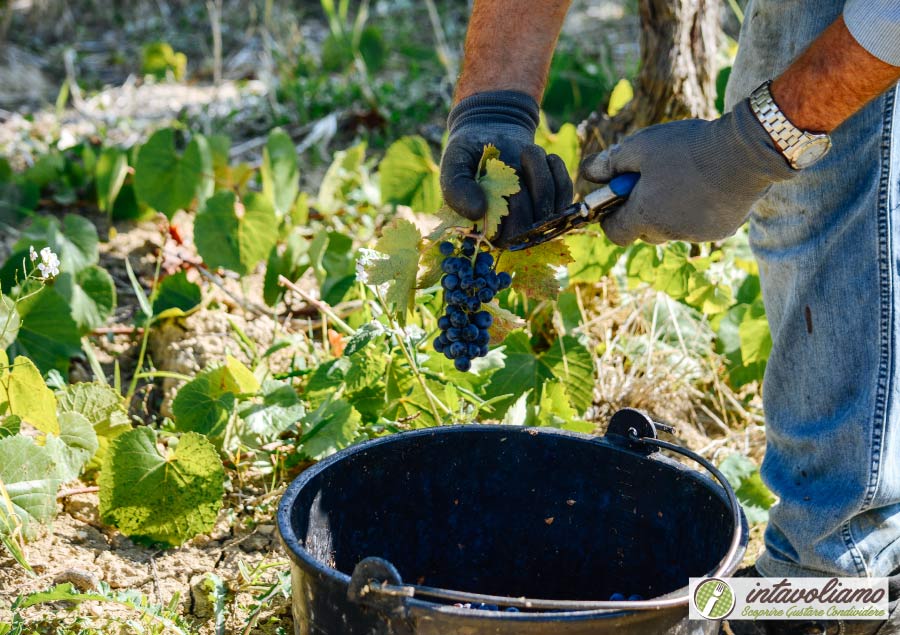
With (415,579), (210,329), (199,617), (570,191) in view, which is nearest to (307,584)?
(415,579)

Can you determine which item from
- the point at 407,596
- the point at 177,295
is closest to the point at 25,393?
the point at 177,295

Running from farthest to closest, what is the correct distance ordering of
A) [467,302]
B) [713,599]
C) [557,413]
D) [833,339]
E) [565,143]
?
[565,143] → [557,413] → [833,339] → [467,302] → [713,599]

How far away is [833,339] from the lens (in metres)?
1.57

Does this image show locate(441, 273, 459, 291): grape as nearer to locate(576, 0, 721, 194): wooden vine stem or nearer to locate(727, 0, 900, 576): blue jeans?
locate(727, 0, 900, 576): blue jeans

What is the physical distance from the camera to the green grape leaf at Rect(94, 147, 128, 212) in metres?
2.91

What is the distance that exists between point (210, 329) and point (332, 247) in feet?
1.29

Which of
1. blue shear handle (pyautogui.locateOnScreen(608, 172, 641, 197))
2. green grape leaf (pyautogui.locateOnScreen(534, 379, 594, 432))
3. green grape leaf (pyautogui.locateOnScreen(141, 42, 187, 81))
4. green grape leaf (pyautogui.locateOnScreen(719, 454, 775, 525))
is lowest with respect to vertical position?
green grape leaf (pyautogui.locateOnScreen(719, 454, 775, 525))

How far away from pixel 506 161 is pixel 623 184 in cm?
20

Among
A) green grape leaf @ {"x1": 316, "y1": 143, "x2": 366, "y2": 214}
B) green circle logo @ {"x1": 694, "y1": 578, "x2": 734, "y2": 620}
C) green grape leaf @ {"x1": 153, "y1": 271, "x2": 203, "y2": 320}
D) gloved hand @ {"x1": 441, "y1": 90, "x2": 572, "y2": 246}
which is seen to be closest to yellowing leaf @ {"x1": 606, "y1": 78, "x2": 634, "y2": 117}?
green grape leaf @ {"x1": 316, "y1": 143, "x2": 366, "y2": 214}

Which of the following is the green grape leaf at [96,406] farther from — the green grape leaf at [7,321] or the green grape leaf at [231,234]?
the green grape leaf at [231,234]

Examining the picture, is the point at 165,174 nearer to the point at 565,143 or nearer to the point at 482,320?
the point at 565,143

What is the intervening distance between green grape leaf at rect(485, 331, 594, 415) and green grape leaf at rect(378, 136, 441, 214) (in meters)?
0.54

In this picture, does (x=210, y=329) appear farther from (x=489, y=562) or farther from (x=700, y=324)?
(x=700, y=324)

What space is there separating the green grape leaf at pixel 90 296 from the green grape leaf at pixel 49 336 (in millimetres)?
136
